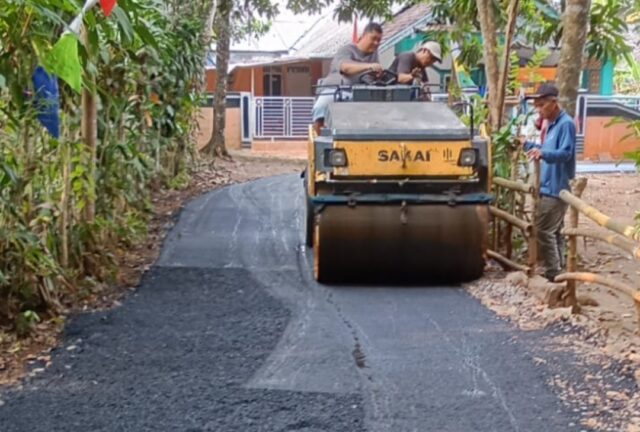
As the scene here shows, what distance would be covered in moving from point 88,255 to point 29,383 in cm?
232

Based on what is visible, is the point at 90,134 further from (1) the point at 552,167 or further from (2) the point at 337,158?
(1) the point at 552,167

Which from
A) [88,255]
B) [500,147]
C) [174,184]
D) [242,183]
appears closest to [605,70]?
[242,183]

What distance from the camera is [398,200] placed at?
698 cm

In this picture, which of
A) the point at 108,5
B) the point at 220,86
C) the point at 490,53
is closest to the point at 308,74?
the point at 220,86

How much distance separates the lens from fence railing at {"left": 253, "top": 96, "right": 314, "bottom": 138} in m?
24.4

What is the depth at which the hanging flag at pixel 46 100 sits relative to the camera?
220 inches

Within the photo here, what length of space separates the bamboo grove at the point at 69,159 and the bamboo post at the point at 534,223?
127 inches

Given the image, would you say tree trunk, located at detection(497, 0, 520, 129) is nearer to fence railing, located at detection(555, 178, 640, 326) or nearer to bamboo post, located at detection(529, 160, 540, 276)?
bamboo post, located at detection(529, 160, 540, 276)

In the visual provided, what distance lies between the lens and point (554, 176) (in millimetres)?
7406

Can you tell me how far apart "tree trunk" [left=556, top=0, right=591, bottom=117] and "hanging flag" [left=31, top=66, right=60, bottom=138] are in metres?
5.06

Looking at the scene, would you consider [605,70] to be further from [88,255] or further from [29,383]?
[29,383]

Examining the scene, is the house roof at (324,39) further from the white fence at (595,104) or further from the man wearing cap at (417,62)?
the man wearing cap at (417,62)

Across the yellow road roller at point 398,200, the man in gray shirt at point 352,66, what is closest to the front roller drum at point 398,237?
the yellow road roller at point 398,200

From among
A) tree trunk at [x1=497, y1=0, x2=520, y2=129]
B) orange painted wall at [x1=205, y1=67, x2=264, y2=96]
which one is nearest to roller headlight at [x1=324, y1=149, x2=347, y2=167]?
tree trunk at [x1=497, y1=0, x2=520, y2=129]
